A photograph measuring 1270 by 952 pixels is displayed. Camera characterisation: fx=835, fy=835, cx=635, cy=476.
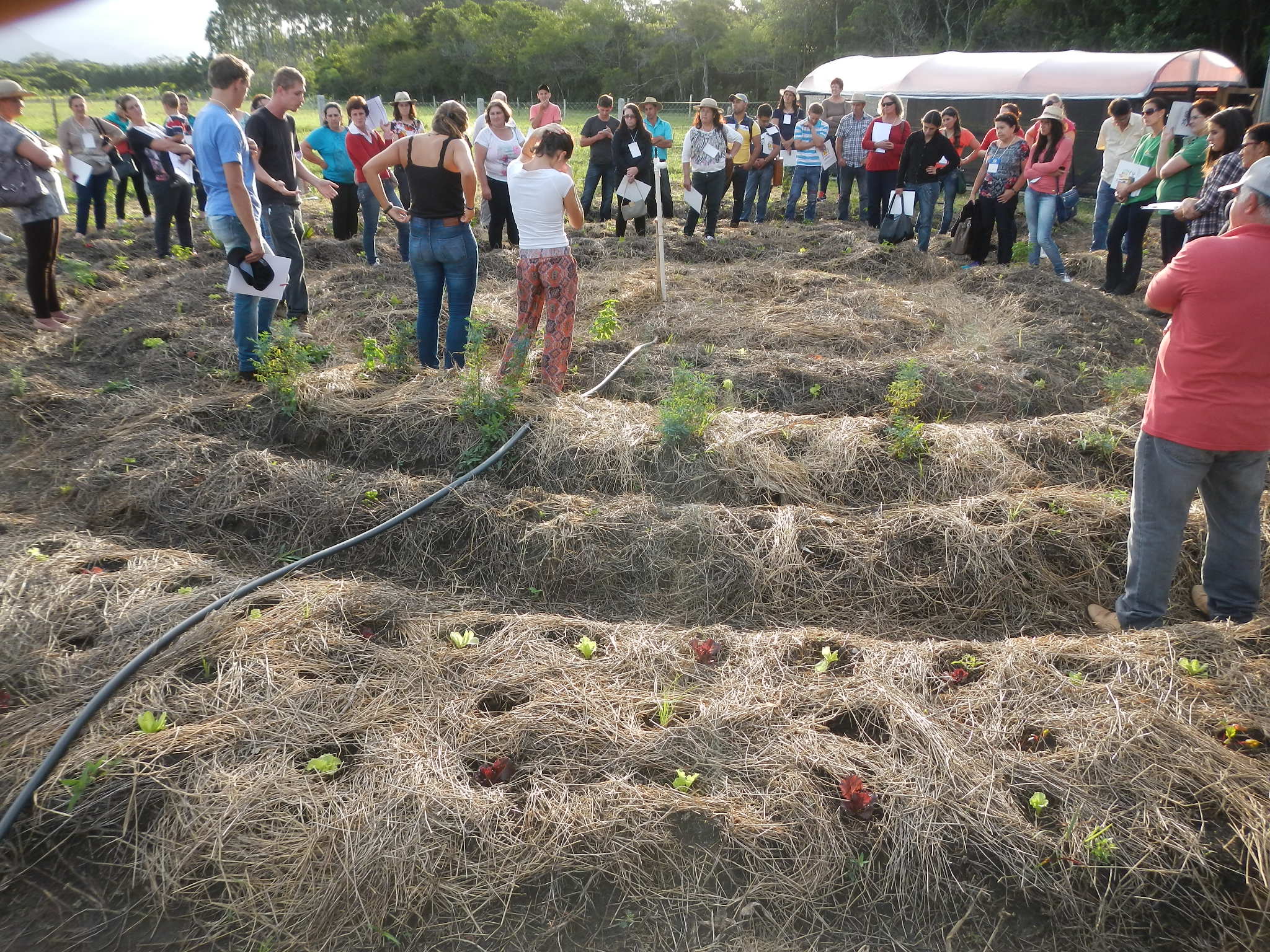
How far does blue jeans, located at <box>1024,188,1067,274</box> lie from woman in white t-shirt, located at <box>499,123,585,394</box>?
5.72 m

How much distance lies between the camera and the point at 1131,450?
4746 mm

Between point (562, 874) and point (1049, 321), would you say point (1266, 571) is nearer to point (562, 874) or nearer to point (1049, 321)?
point (562, 874)

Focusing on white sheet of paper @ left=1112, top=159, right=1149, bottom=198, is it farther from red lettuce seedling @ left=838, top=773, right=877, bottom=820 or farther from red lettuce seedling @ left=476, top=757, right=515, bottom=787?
red lettuce seedling @ left=476, top=757, right=515, bottom=787

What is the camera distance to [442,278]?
5.46 metres

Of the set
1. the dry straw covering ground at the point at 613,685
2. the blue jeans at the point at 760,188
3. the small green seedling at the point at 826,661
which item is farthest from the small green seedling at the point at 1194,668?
the blue jeans at the point at 760,188

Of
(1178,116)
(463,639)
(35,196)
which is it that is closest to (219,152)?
(35,196)

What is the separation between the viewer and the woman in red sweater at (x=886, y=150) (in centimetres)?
1102

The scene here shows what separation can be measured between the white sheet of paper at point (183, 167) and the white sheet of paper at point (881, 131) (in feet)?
27.4

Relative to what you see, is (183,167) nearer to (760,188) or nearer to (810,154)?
(760,188)

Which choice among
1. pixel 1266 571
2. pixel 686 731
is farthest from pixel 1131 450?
→ pixel 686 731

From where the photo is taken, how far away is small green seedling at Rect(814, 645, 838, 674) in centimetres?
311

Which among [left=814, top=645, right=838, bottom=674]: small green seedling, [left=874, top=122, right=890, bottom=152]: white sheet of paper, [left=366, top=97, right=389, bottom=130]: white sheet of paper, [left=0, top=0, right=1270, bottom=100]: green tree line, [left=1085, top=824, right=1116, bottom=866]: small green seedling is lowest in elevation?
[left=1085, top=824, right=1116, bottom=866]: small green seedling

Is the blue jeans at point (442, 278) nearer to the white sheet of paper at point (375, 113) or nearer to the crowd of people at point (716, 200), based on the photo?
the crowd of people at point (716, 200)

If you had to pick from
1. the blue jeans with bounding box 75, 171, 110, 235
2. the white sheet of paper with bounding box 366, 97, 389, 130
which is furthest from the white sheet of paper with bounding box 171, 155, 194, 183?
the white sheet of paper with bounding box 366, 97, 389, 130
